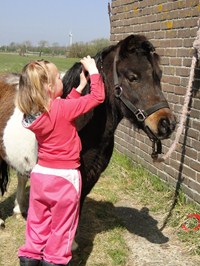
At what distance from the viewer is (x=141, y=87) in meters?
2.71

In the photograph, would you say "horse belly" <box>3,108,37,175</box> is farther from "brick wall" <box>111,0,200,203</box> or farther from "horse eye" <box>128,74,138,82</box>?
"brick wall" <box>111,0,200,203</box>

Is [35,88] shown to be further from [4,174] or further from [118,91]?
[4,174]

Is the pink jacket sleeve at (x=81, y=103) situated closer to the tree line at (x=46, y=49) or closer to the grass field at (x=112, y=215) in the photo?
the grass field at (x=112, y=215)

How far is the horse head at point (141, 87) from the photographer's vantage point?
8.70 feet

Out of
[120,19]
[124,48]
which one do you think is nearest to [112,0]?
[120,19]

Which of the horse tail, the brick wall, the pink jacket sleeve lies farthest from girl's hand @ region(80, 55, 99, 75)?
the horse tail

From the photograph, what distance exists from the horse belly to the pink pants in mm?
786

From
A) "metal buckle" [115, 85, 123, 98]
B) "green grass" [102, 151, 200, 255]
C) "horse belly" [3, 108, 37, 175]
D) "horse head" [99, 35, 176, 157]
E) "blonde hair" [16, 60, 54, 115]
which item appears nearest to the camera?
"blonde hair" [16, 60, 54, 115]

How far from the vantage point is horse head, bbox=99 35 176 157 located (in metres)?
2.65

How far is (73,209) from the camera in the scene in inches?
108

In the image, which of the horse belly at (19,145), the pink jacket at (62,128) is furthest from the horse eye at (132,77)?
the horse belly at (19,145)

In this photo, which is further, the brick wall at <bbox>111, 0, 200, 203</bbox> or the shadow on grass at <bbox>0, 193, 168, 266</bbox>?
the brick wall at <bbox>111, 0, 200, 203</bbox>

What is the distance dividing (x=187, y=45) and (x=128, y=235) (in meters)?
2.17

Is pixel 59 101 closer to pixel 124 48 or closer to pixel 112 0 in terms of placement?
pixel 124 48
